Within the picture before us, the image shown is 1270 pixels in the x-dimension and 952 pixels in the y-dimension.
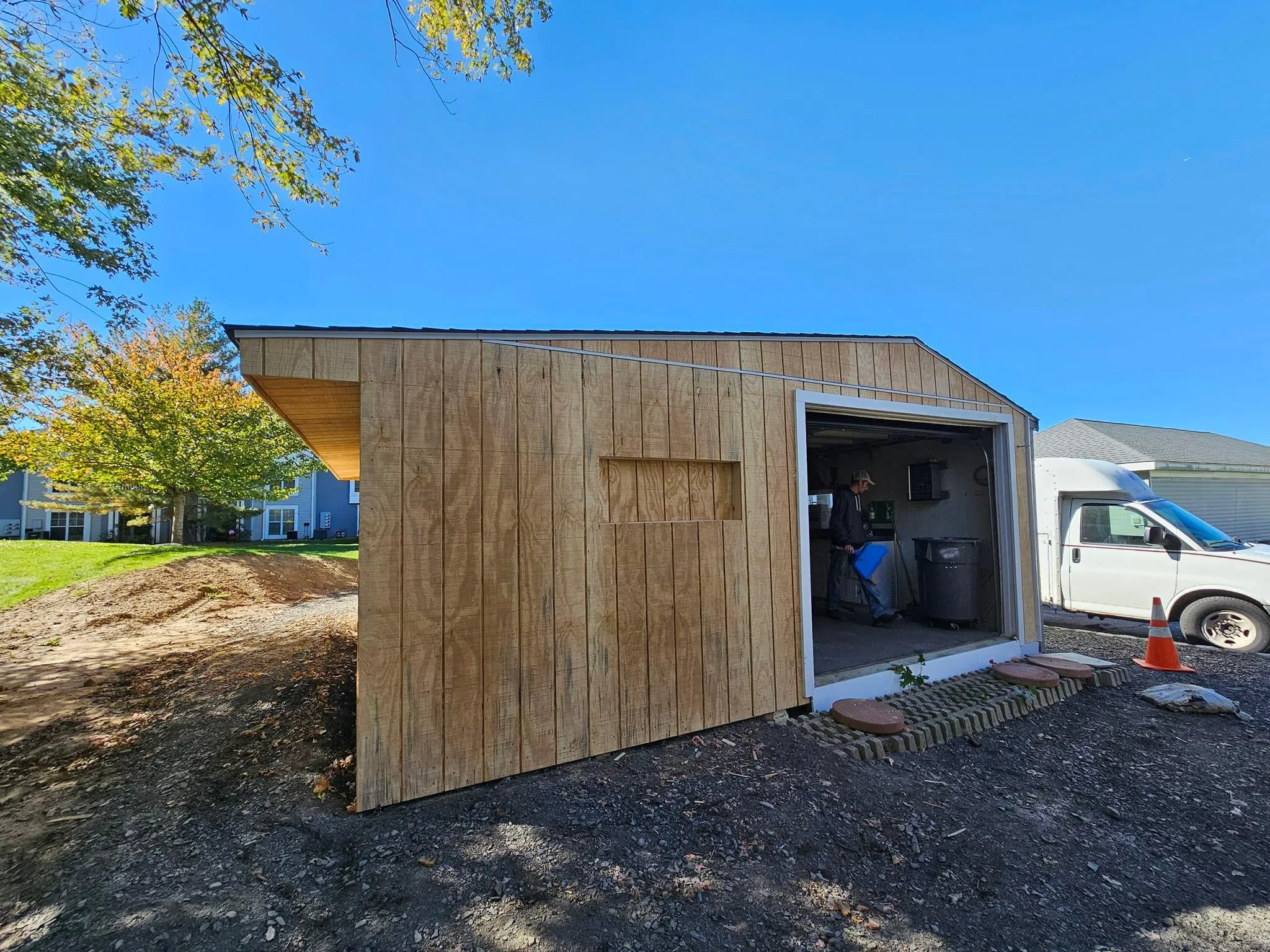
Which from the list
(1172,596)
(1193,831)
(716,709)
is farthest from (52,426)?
(1172,596)

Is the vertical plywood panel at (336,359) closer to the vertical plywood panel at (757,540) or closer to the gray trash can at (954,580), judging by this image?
the vertical plywood panel at (757,540)

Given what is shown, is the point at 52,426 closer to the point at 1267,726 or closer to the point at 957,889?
the point at 957,889

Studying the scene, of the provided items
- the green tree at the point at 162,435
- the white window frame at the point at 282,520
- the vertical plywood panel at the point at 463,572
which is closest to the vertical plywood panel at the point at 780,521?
the vertical plywood panel at the point at 463,572

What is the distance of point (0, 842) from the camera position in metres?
2.52

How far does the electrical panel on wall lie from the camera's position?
22.9 ft

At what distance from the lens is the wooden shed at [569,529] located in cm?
286

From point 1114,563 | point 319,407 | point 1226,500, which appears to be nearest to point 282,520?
point 319,407

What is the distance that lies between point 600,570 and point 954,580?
4881mm

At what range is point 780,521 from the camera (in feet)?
13.5

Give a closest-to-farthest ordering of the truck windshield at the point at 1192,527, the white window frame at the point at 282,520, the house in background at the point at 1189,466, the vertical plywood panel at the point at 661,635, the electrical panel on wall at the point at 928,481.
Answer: the vertical plywood panel at the point at 661,635
the truck windshield at the point at 1192,527
the electrical panel on wall at the point at 928,481
the house in background at the point at 1189,466
the white window frame at the point at 282,520

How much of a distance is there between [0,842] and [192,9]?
5.31 m

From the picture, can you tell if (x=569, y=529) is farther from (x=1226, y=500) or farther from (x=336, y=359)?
(x=1226, y=500)

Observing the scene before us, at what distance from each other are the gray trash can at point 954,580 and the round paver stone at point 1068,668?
2.87ft

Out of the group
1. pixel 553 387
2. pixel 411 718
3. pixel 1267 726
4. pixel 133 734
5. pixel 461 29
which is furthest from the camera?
pixel 461 29
